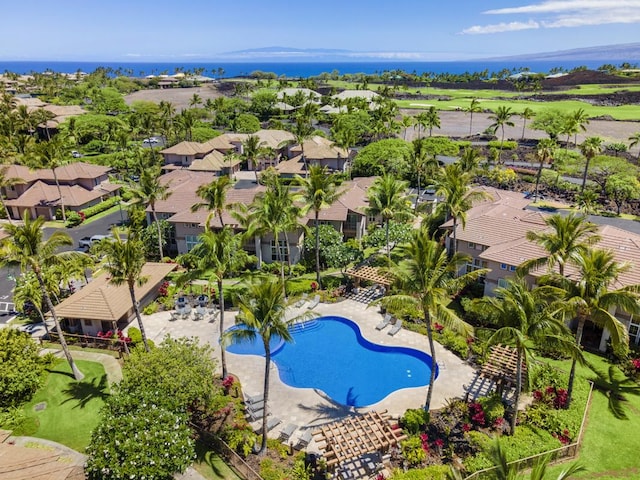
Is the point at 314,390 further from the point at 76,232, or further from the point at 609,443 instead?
the point at 76,232

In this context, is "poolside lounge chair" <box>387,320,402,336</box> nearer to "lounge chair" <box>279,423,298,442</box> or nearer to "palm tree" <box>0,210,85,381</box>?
"lounge chair" <box>279,423,298,442</box>

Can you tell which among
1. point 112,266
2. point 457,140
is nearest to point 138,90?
point 457,140

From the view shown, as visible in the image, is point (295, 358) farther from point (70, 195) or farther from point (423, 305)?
point (70, 195)

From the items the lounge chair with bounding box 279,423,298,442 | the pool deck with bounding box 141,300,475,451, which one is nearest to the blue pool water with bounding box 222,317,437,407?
the pool deck with bounding box 141,300,475,451

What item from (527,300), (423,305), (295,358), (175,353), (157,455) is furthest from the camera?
(295,358)

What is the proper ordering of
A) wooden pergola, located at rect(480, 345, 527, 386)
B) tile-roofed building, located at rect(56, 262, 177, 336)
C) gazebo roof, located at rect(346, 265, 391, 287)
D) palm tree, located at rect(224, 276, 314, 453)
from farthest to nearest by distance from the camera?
1. gazebo roof, located at rect(346, 265, 391, 287)
2. tile-roofed building, located at rect(56, 262, 177, 336)
3. wooden pergola, located at rect(480, 345, 527, 386)
4. palm tree, located at rect(224, 276, 314, 453)

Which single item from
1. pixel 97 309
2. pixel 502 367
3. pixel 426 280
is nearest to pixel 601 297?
pixel 502 367

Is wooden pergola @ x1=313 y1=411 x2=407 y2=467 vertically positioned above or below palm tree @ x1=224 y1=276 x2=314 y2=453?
below
